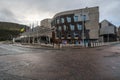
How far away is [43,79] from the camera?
19.1 feet

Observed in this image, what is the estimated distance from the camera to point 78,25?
5362 centimetres

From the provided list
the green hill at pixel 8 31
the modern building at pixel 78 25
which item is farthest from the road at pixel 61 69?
the green hill at pixel 8 31

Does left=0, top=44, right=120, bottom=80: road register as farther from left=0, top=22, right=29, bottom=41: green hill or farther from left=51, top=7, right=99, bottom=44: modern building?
left=0, top=22, right=29, bottom=41: green hill

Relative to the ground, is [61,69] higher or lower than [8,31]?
lower

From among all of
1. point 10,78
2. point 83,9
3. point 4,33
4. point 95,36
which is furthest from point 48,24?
point 10,78

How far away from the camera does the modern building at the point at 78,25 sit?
165 feet

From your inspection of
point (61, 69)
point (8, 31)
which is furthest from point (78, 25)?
point (8, 31)

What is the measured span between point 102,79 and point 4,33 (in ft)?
430

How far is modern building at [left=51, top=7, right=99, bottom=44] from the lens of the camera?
50.3 metres

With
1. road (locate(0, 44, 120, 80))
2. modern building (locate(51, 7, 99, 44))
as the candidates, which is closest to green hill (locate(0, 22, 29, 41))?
modern building (locate(51, 7, 99, 44))

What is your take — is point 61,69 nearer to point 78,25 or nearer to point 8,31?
point 78,25

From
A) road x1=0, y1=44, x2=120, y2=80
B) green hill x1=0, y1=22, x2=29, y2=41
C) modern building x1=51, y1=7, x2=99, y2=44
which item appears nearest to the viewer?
road x1=0, y1=44, x2=120, y2=80

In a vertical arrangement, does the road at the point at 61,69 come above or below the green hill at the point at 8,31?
below

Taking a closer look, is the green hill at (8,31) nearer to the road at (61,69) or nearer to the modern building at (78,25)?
the modern building at (78,25)
